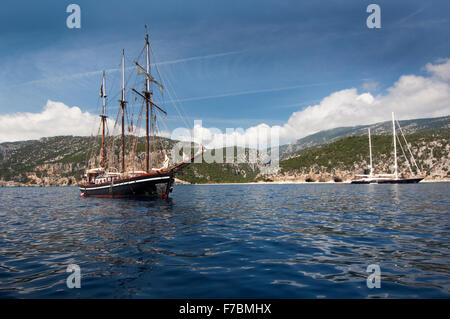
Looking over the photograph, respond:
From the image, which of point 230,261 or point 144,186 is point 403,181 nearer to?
point 144,186

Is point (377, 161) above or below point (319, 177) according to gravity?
above

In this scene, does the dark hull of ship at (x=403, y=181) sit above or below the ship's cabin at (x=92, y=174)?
below

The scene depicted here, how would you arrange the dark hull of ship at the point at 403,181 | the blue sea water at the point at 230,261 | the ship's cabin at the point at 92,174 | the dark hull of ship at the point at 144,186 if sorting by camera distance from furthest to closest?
the dark hull of ship at the point at 403,181
the ship's cabin at the point at 92,174
the dark hull of ship at the point at 144,186
the blue sea water at the point at 230,261

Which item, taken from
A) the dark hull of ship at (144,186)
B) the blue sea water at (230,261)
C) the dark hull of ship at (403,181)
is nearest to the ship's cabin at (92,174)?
the dark hull of ship at (144,186)

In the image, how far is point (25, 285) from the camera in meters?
6.98

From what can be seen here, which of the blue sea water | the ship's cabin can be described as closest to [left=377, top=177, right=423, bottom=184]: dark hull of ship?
the blue sea water

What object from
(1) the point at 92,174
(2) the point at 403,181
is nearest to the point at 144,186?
(1) the point at 92,174

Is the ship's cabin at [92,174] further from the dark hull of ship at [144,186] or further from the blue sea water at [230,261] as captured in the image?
the blue sea water at [230,261]

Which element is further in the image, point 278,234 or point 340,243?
point 278,234

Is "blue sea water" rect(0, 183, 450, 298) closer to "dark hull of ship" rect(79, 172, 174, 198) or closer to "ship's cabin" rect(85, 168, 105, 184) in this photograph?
"dark hull of ship" rect(79, 172, 174, 198)
